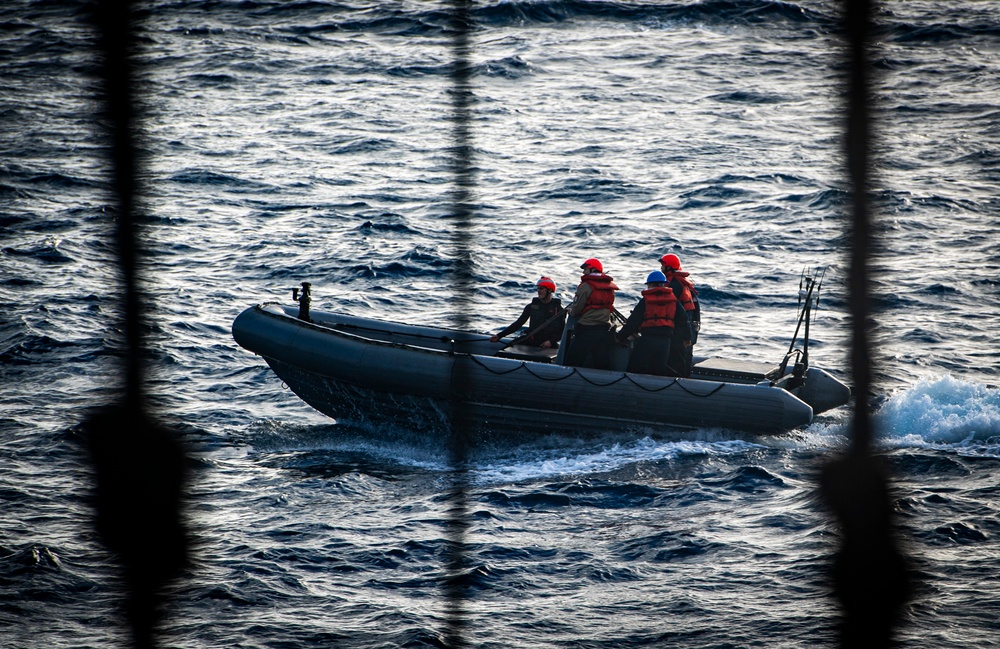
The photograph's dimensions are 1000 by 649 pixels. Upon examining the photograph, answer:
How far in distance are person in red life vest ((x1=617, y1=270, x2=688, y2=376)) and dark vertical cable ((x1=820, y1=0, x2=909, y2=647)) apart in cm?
151

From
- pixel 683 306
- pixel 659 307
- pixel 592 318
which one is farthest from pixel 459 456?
pixel 683 306

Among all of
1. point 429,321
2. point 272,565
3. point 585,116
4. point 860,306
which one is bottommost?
point 272,565

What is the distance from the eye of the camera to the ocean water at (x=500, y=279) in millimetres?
5926

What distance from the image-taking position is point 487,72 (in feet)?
71.8

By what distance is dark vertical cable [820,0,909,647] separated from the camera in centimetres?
434

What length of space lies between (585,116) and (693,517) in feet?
46.2

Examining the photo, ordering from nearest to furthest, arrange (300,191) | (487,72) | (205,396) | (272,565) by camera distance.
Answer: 1. (272,565)
2. (205,396)
3. (300,191)
4. (487,72)

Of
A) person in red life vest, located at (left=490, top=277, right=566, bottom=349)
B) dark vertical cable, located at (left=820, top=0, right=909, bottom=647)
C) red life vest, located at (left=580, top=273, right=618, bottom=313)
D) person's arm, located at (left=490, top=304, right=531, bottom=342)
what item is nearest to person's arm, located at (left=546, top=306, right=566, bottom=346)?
person in red life vest, located at (left=490, top=277, right=566, bottom=349)

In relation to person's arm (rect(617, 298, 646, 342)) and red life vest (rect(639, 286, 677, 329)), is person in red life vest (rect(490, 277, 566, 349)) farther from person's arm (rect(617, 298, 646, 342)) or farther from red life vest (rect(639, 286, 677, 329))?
red life vest (rect(639, 286, 677, 329))

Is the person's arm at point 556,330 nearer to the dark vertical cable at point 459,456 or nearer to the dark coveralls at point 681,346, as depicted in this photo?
the dark vertical cable at point 459,456

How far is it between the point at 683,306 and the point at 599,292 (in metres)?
0.75

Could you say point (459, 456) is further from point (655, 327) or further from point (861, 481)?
point (861, 481)

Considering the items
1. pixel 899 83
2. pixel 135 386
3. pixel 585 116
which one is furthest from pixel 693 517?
pixel 899 83

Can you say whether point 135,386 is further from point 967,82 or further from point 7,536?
point 967,82
